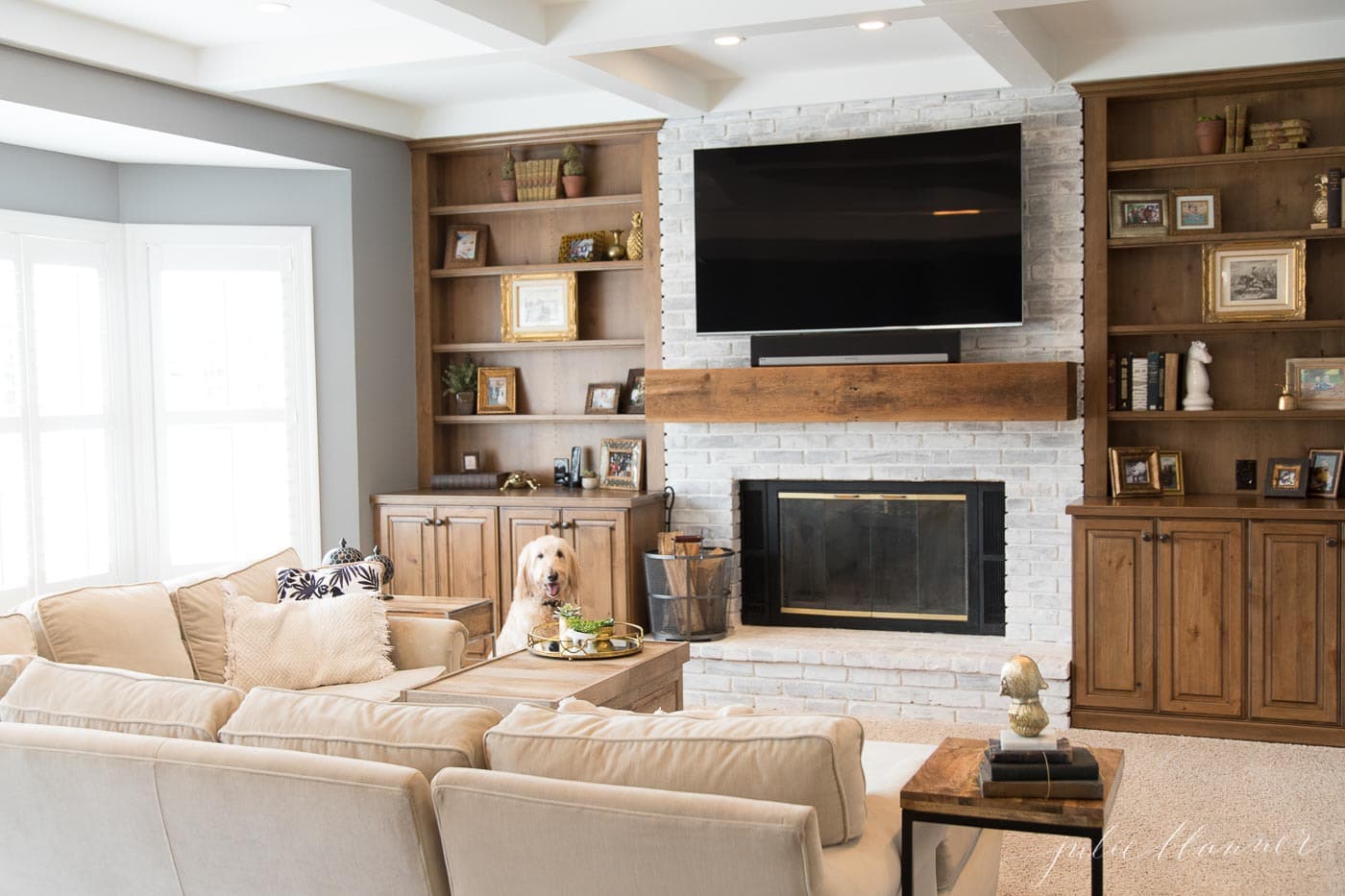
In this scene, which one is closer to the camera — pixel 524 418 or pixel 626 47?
pixel 626 47

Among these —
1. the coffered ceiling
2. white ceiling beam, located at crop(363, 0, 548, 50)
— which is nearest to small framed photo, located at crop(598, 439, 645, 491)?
the coffered ceiling

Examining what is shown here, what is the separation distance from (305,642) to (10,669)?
1.31 meters

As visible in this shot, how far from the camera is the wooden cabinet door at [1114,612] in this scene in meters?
5.15

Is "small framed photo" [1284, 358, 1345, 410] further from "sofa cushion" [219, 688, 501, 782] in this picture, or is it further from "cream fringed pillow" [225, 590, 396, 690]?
"sofa cushion" [219, 688, 501, 782]

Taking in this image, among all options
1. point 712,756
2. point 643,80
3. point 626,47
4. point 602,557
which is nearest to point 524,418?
point 602,557

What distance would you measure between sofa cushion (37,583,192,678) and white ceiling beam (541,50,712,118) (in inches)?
91.2

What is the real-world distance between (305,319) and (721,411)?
6.52 feet

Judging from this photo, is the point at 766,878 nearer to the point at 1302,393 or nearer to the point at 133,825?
the point at 133,825

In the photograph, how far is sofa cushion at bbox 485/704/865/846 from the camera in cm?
221

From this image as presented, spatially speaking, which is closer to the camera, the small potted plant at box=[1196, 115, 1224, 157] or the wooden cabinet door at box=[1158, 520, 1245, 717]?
the wooden cabinet door at box=[1158, 520, 1245, 717]

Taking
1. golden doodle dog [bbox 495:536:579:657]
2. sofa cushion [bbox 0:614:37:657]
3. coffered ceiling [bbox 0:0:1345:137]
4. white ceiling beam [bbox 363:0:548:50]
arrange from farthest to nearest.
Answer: golden doodle dog [bbox 495:536:579:657] → coffered ceiling [bbox 0:0:1345:137] → white ceiling beam [bbox 363:0:548:50] → sofa cushion [bbox 0:614:37:657]

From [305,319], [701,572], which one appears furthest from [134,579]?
[701,572]

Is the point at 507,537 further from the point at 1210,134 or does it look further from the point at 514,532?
the point at 1210,134

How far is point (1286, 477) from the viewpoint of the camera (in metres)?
5.25
